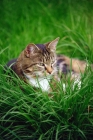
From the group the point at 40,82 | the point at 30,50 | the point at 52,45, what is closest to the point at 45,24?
the point at 52,45

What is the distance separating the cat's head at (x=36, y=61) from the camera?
177 inches

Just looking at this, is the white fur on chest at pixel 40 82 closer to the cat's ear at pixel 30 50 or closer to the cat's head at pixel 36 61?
the cat's head at pixel 36 61

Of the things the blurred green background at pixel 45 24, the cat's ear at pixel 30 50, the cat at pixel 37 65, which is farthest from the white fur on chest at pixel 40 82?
the blurred green background at pixel 45 24

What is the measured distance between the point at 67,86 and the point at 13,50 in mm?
1815

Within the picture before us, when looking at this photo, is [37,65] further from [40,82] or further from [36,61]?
[40,82]

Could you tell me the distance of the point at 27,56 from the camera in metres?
4.55

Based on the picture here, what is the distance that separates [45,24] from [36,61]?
2.17m

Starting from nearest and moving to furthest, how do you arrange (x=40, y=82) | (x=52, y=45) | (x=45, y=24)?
(x=40, y=82), (x=52, y=45), (x=45, y=24)

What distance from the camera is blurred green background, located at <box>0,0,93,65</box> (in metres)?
5.88

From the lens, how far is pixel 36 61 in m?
4.52

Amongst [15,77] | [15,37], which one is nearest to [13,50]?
[15,37]

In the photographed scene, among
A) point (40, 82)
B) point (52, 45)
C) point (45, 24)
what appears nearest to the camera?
point (40, 82)

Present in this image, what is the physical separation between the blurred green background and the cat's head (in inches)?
37.7

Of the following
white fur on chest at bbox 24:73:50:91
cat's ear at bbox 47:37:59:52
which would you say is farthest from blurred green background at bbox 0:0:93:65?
white fur on chest at bbox 24:73:50:91
